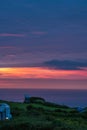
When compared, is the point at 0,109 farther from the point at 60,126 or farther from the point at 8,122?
the point at 60,126

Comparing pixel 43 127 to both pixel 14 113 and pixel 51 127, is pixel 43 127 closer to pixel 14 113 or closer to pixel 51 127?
pixel 51 127

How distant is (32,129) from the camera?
79.0 ft

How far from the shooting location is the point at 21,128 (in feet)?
80.9

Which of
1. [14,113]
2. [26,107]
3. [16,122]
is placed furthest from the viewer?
[26,107]

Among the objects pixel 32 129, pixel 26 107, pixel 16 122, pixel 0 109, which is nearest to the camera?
pixel 32 129

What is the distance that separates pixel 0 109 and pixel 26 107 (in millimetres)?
10686

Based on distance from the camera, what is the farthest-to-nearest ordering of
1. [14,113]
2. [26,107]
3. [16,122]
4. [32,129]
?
[26,107] < [14,113] < [16,122] < [32,129]

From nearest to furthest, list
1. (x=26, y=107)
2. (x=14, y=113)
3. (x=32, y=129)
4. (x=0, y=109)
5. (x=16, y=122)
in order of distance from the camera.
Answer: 1. (x=32, y=129)
2. (x=16, y=122)
3. (x=0, y=109)
4. (x=14, y=113)
5. (x=26, y=107)

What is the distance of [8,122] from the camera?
26109 mm

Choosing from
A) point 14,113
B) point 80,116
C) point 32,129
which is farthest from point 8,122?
point 80,116

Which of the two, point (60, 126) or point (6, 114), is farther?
point (6, 114)

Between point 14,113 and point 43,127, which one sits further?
point 14,113

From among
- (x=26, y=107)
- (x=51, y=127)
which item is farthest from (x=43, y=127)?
(x=26, y=107)

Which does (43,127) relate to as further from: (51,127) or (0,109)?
(0,109)
